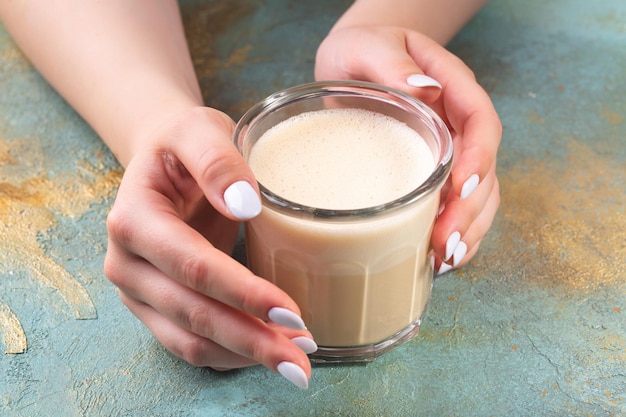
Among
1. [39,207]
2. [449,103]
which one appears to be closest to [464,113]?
[449,103]

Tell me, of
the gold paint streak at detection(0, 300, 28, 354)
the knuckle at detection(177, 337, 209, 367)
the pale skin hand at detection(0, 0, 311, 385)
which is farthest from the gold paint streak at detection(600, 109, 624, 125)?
the gold paint streak at detection(0, 300, 28, 354)

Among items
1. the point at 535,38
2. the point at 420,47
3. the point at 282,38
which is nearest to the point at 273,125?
the point at 420,47

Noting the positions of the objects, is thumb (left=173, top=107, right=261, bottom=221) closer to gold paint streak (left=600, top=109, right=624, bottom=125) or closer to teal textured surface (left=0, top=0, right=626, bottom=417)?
teal textured surface (left=0, top=0, right=626, bottom=417)

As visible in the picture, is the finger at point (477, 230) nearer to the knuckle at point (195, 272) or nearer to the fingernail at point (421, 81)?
the fingernail at point (421, 81)

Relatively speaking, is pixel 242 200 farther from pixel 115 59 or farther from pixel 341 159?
pixel 115 59

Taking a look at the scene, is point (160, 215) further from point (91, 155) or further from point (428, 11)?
point (428, 11)

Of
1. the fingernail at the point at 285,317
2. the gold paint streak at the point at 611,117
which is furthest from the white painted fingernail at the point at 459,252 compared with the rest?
the gold paint streak at the point at 611,117

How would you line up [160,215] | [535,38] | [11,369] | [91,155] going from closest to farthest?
[160,215]
[11,369]
[91,155]
[535,38]
